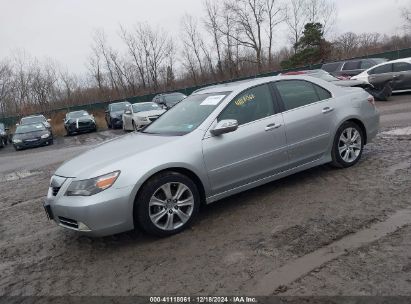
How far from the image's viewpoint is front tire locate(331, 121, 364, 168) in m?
5.99

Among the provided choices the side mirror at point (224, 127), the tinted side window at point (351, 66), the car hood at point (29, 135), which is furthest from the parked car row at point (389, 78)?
the car hood at point (29, 135)

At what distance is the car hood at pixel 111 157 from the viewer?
14.0 feet

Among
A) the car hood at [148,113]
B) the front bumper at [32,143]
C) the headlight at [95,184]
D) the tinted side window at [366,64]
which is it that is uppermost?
the tinted side window at [366,64]

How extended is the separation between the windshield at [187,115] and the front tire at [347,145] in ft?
6.34

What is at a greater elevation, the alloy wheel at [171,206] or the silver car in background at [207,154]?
the silver car in background at [207,154]

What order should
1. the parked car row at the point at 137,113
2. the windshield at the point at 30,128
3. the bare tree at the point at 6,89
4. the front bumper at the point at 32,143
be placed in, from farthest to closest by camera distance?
the bare tree at the point at 6,89
the windshield at the point at 30,128
the front bumper at the point at 32,143
the parked car row at the point at 137,113

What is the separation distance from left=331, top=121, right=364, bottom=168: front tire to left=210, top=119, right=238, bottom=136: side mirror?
1952 mm

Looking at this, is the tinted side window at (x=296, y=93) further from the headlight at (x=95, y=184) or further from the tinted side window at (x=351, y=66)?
the tinted side window at (x=351, y=66)

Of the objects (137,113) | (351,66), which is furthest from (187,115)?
(351,66)

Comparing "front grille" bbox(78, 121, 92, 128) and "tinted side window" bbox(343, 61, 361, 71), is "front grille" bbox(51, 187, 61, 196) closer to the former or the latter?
"tinted side window" bbox(343, 61, 361, 71)

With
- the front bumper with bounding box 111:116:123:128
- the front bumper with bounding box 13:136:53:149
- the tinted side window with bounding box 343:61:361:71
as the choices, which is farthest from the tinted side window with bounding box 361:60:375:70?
the front bumper with bounding box 13:136:53:149

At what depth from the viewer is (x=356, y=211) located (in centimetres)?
453

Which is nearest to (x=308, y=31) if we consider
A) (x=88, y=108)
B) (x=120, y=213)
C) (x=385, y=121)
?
(x=88, y=108)

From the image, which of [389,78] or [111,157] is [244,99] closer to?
[111,157]
